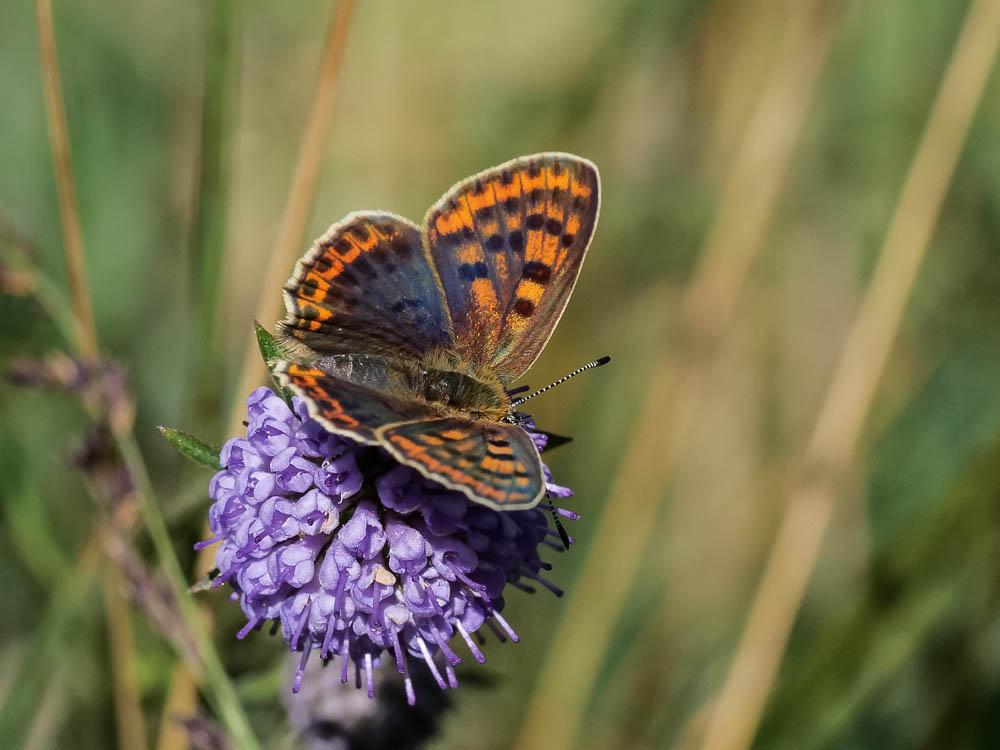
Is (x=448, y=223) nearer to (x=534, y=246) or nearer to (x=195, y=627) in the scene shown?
(x=534, y=246)

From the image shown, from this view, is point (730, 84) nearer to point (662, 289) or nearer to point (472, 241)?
point (662, 289)

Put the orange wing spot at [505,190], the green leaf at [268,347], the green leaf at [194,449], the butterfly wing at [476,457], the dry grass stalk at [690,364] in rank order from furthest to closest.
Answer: the dry grass stalk at [690,364]
the orange wing spot at [505,190]
the green leaf at [268,347]
the green leaf at [194,449]
the butterfly wing at [476,457]

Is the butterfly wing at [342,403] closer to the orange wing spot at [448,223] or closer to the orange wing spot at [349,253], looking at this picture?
the orange wing spot at [349,253]

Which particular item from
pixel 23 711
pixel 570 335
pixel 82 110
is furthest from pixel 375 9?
pixel 23 711

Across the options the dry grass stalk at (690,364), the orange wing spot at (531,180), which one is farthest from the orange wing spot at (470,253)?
the dry grass stalk at (690,364)

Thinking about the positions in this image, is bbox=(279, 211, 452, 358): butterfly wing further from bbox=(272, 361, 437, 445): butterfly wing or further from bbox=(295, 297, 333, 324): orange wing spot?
bbox=(272, 361, 437, 445): butterfly wing

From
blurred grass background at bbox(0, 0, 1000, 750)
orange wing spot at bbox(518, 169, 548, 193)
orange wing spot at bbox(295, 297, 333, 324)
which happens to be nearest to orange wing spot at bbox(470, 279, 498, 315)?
orange wing spot at bbox(518, 169, 548, 193)

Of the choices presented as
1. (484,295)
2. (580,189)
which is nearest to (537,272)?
(484,295)
